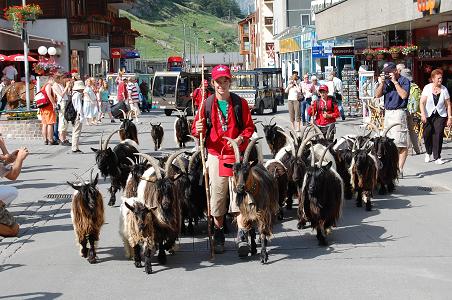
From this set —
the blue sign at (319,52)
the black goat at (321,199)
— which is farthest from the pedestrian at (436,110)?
the blue sign at (319,52)

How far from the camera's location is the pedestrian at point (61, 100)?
20109mm

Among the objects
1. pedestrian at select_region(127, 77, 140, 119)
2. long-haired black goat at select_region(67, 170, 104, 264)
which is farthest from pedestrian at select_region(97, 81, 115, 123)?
long-haired black goat at select_region(67, 170, 104, 264)

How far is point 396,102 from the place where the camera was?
13.4 m

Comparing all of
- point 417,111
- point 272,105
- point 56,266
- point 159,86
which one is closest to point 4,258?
point 56,266

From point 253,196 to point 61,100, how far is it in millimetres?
12966

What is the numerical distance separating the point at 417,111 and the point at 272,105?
59.6 feet

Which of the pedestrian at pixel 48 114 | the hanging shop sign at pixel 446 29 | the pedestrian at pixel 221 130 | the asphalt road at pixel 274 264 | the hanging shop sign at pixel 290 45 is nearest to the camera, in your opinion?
the asphalt road at pixel 274 264

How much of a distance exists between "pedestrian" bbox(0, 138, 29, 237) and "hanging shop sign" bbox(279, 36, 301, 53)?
4417 centimetres

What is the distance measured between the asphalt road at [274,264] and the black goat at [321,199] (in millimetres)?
258

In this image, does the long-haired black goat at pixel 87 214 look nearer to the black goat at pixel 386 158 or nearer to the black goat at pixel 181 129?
the black goat at pixel 386 158

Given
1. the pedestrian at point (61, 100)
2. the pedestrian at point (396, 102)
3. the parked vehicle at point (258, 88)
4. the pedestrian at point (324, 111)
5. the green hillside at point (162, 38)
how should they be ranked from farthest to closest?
the green hillside at point (162, 38), the parked vehicle at point (258, 88), the pedestrian at point (61, 100), the pedestrian at point (324, 111), the pedestrian at point (396, 102)

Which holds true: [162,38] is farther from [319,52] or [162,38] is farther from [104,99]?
[104,99]

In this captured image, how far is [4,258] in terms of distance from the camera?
855cm

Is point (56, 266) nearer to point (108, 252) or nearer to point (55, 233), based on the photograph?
point (108, 252)
